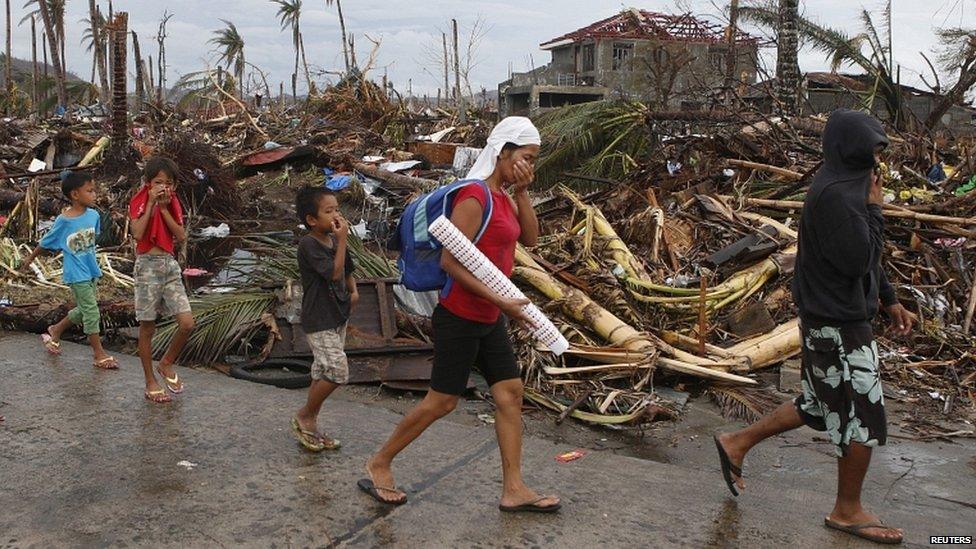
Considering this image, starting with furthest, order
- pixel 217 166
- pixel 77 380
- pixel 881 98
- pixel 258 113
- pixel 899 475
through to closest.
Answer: pixel 258 113, pixel 881 98, pixel 217 166, pixel 77 380, pixel 899 475

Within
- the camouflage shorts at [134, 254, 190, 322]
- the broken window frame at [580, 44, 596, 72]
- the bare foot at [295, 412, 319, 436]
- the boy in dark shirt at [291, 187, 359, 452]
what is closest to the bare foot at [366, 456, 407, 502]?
the boy in dark shirt at [291, 187, 359, 452]

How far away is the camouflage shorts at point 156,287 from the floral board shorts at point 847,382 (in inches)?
136

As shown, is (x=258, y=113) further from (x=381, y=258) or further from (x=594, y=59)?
(x=594, y=59)

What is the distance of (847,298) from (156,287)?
144 inches

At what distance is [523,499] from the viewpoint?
11.4 ft

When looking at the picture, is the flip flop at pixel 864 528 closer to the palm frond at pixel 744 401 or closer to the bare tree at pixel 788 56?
the palm frond at pixel 744 401

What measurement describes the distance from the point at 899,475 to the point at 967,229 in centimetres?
370

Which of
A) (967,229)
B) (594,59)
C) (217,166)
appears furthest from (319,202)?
(594,59)

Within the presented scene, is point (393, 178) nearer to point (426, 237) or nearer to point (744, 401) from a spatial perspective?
point (744, 401)

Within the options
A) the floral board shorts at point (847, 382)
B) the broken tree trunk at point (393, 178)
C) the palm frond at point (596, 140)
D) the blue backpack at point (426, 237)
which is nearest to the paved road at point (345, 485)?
the floral board shorts at point (847, 382)

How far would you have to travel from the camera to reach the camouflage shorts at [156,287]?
4.92m

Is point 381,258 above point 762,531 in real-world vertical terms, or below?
above

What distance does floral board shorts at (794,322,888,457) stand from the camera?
10.7ft

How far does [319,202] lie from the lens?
13.4 feet
